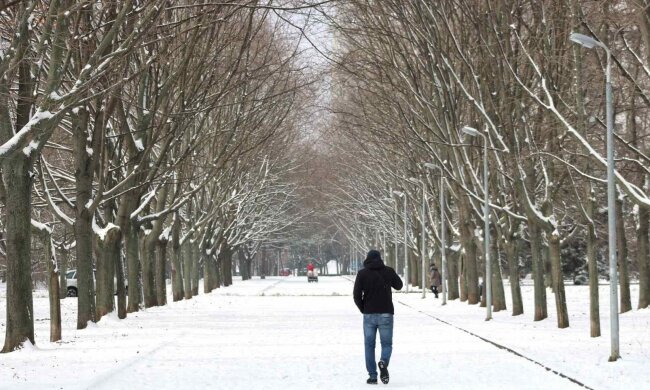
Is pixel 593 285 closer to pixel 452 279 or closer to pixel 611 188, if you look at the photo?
pixel 611 188

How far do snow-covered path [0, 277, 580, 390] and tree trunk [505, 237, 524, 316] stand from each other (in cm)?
494

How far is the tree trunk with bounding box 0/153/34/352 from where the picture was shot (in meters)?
18.6

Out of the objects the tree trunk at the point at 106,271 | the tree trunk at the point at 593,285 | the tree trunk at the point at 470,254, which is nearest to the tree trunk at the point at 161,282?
the tree trunk at the point at 470,254

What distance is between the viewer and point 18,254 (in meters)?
18.6

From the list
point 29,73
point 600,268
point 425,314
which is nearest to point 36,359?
point 29,73

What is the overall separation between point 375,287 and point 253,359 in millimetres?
4510

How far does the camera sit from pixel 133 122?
33844mm

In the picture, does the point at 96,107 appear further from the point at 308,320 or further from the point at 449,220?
the point at 449,220

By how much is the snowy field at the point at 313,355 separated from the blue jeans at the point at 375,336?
0.91 ft

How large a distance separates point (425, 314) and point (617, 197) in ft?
22.6

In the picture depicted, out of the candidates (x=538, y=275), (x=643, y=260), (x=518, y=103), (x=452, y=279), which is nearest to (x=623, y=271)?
(x=643, y=260)

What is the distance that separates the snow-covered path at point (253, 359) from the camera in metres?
14.4

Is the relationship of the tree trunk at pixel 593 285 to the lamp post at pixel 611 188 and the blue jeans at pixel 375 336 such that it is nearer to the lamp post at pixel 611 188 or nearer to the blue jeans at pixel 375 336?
the lamp post at pixel 611 188

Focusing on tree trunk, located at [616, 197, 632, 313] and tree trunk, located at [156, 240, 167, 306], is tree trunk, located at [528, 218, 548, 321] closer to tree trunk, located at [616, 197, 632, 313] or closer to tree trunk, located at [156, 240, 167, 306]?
tree trunk, located at [616, 197, 632, 313]
